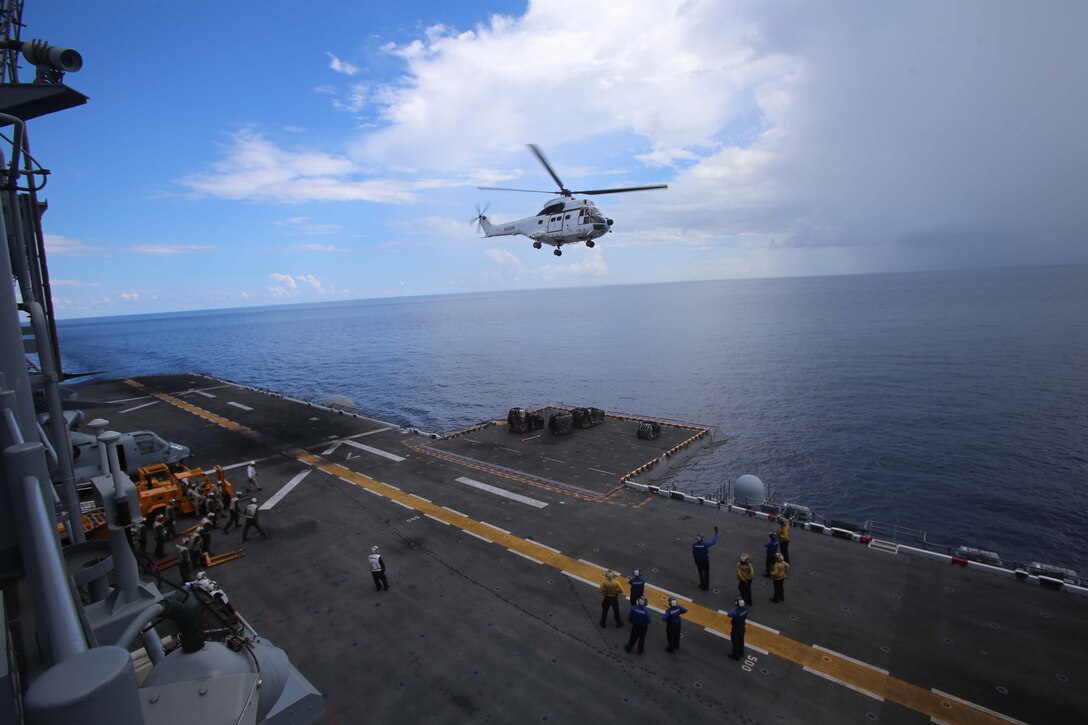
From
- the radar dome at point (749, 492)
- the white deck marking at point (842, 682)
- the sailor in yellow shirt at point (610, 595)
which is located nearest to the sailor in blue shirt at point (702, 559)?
the sailor in yellow shirt at point (610, 595)

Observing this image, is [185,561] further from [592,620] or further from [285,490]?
[592,620]

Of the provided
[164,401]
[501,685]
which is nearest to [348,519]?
[501,685]

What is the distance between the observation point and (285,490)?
25781mm

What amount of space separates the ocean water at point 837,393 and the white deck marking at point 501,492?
17.8m

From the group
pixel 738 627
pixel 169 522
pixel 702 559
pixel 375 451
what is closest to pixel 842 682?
pixel 738 627

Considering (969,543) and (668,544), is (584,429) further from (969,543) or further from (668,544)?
(969,543)

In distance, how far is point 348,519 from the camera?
22234 mm

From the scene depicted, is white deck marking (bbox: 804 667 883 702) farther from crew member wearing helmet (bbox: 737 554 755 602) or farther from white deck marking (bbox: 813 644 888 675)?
crew member wearing helmet (bbox: 737 554 755 602)

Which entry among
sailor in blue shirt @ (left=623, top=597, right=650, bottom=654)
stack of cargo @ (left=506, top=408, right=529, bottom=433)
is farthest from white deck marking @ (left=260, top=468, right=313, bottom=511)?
sailor in blue shirt @ (left=623, top=597, right=650, bottom=654)

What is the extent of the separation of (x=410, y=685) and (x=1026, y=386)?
70541mm

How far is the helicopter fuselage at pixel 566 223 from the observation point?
30984 mm

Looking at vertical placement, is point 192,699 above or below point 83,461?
above

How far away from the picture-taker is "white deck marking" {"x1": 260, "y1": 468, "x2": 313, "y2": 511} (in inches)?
950

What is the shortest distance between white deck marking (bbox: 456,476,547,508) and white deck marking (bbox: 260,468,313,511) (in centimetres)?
843
